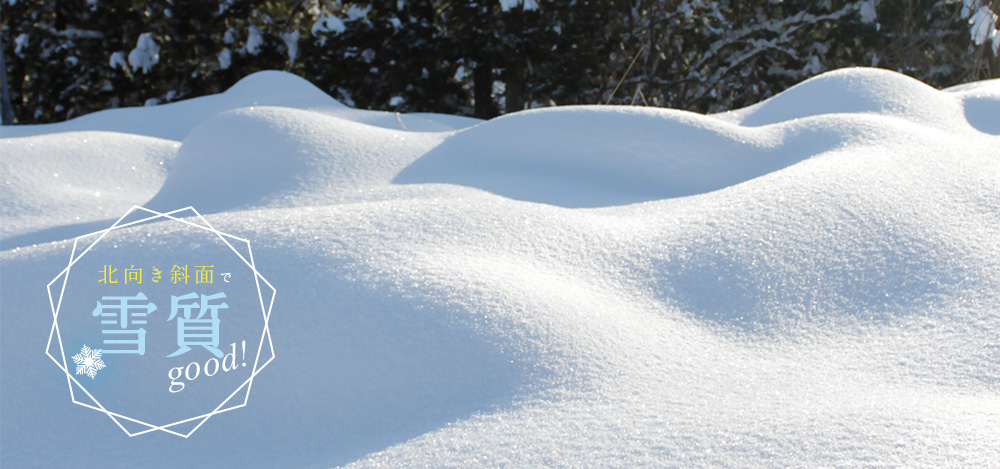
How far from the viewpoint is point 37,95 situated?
6.57 meters

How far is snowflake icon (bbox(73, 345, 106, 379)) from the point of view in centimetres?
121

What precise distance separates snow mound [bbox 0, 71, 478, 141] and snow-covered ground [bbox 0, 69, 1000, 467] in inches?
48.0

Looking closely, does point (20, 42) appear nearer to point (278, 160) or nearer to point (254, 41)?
point (254, 41)

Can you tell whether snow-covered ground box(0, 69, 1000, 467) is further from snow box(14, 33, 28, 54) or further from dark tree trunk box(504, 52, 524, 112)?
snow box(14, 33, 28, 54)

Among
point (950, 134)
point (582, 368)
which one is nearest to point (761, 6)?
point (950, 134)

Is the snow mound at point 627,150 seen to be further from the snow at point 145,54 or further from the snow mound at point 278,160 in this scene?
the snow at point 145,54

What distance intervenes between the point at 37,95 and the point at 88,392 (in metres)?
6.51

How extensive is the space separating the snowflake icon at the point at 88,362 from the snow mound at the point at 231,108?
6.46 feet

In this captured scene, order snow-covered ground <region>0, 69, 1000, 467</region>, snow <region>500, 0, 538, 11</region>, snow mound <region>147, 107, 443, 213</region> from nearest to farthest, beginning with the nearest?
snow-covered ground <region>0, 69, 1000, 467</region> → snow mound <region>147, 107, 443, 213</region> → snow <region>500, 0, 538, 11</region>

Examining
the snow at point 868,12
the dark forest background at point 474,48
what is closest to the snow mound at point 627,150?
the dark forest background at point 474,48

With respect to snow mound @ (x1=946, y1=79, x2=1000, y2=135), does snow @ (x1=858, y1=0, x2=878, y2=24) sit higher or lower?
higher

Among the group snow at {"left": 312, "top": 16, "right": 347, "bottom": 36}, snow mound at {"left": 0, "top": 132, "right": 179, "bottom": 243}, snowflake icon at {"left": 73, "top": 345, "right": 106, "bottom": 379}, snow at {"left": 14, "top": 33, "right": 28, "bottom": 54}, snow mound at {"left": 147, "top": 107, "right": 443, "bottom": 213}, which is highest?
snow at {"left": 312, "top": 16, "right": 347, "bottom": 36}

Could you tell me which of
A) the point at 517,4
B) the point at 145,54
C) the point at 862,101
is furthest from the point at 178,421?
the point at 145,54

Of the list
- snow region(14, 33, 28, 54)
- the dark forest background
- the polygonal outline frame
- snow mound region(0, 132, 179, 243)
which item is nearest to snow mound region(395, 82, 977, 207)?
the polygonal outline frame
